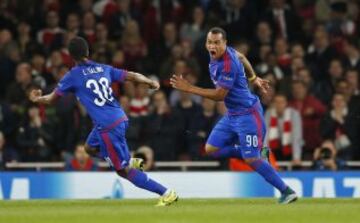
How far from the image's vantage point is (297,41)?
24.0 m

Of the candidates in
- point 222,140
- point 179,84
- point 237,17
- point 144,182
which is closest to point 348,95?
point 237,17

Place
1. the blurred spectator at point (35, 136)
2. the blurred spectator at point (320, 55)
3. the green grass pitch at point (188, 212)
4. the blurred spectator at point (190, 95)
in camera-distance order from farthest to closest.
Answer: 1. the blurred spectator at point (320, 55)
2. the blurred spectator at point (190, 95)
3. the blurred spectator at point (35, 136)
4. the green grass pitch at point (188, 212)

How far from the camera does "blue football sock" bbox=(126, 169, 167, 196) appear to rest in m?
15.5

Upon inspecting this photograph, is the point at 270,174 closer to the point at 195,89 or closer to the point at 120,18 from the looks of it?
the point at 195,89

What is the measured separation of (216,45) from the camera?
51.4ft

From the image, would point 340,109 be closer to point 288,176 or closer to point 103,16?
point 288,176

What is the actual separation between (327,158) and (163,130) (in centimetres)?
279

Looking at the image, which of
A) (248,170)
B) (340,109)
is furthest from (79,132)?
(340,109)

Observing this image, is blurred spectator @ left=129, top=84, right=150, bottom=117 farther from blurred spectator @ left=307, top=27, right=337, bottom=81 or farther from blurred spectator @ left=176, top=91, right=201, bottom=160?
blurred spectator @ left=307, top=27, right=337, bottom=81

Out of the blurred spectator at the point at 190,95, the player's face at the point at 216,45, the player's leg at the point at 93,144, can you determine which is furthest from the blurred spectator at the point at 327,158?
the player's leg at the point at 93,144

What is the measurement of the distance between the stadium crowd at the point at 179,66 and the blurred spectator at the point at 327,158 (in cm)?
3

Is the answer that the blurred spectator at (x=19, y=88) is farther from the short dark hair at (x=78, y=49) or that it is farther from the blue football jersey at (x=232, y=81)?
the blue football jersey at (x=232, y=81)

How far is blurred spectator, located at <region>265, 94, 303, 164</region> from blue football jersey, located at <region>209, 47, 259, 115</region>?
5083 mm

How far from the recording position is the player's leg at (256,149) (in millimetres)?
15805
